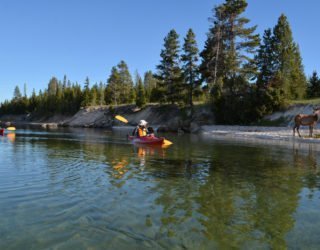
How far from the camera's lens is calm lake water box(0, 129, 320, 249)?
6977mm

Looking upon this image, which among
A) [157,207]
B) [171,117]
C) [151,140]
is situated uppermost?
[171,117]

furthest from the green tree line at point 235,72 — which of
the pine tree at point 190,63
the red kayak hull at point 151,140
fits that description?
the red kayak hull at point 151,140

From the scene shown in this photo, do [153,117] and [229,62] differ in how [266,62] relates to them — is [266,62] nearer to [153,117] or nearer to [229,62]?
[229,62]

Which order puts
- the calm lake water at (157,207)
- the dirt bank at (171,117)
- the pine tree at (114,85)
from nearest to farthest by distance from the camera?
the calm lake water at (157,207), the dirt bank at (171,117), the pine tree at (114,85)

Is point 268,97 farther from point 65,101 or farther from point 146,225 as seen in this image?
point 65,101

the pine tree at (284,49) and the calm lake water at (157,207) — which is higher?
the pine tree at (284,49)

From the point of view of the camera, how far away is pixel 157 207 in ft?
31.0

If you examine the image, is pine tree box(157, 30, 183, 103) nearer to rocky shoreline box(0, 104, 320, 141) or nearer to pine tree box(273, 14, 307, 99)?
rocky shoreline box(0, 104, 320, 141)

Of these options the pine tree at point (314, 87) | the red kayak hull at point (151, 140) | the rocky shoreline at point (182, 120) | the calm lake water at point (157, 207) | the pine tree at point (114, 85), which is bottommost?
the calm lake water at point (157, 207)

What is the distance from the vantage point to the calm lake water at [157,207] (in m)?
6.98

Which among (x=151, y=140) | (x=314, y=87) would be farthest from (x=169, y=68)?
(x=151, y=140)

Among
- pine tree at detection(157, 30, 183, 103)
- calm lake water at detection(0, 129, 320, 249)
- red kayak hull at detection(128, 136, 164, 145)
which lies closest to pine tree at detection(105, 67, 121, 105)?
pine tree at detection(157, 30, 183, 103)

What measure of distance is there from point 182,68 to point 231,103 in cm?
1758

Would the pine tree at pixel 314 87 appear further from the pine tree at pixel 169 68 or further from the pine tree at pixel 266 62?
the pine tree at pixel 169 68
